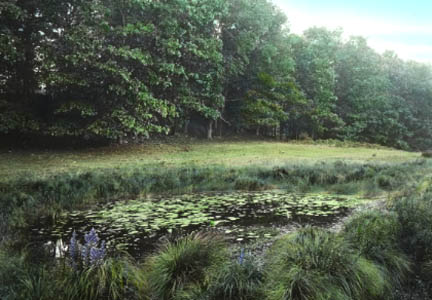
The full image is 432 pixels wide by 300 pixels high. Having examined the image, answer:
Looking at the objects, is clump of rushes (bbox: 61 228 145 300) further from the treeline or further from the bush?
the treeline

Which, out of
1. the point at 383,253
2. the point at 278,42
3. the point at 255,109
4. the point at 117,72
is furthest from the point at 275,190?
the point at 278,42

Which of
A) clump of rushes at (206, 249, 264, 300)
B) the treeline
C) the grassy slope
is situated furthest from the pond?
the treeline

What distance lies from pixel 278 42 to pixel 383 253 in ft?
81.6

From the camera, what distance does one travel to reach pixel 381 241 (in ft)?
16.2

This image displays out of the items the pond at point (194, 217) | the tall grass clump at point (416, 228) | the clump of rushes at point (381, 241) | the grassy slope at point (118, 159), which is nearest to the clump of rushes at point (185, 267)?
the pond at point (194, 217)

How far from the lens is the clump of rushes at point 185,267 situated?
384 centimetres

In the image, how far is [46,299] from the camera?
3.50 metres

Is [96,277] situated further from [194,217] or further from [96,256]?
[194,217]

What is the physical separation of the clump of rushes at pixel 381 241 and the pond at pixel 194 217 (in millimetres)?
1014

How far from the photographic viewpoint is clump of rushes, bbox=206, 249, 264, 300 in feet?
12.1

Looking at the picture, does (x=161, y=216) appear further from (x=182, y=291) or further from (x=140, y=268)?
(x=182, y=291)

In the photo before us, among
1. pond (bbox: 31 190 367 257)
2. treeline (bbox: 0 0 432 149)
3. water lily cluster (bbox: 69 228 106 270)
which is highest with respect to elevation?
treeline (bbox: 0 0 432 149)

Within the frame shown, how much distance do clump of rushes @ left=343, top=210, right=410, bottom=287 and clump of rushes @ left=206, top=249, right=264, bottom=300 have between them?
1544mm

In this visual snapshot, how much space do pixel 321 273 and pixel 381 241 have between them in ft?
4.74
